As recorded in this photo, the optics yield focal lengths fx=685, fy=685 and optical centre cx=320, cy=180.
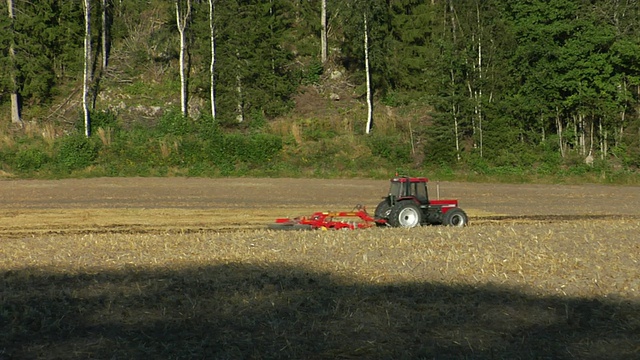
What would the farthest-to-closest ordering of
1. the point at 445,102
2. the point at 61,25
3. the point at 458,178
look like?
the point at 61,25, the point at 445,102, the point at 458,178

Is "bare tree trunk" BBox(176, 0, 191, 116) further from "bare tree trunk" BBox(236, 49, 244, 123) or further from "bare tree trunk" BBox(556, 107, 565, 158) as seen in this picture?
"bare tree trunk" BBox(556, 107, 565, 158)

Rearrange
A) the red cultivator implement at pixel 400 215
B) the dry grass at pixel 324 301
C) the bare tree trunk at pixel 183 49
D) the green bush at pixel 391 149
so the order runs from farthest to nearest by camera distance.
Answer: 1. the bare tree trunk at pixel 183 49
2. the green bush at pixel 391 149
3. the red cultivator implement at pixel 400 215
4. the dry grass at pixel 324 301

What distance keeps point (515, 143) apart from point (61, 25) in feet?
99.5

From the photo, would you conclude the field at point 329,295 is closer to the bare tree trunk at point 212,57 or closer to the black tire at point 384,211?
the black tire at point 384,211

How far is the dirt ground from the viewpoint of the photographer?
23328 mm

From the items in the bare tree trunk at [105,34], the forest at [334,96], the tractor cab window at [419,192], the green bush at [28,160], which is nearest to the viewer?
the tractor cab window at [419,192]

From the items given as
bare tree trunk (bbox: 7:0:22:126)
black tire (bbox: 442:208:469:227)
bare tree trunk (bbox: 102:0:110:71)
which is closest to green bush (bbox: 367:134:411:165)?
black tire (bbox: 442:208:469:227)

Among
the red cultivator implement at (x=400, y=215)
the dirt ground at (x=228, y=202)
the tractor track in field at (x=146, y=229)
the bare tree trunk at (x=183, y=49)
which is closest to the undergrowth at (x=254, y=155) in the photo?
the bare tree trunk at (x=183, y=49)

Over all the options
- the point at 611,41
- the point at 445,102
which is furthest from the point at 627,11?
the point at 445,102

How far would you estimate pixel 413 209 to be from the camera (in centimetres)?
2073

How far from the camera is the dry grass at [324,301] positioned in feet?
26.2

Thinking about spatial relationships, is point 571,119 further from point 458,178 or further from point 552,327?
point 552,327

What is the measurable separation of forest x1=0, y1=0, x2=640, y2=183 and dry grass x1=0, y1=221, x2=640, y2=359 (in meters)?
24.1

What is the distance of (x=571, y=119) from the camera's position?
4328 cm
